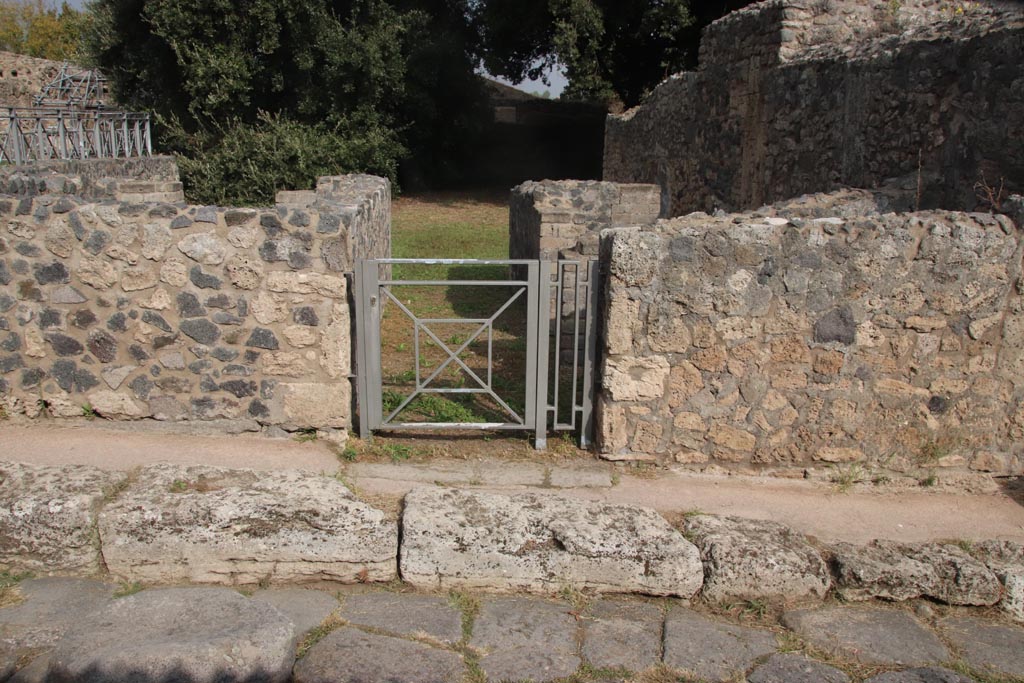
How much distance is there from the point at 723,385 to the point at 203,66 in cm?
1798

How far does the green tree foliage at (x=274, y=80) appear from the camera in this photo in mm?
18656

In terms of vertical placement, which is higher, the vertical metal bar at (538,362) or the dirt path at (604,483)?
the vertical metal bar at (538,362)

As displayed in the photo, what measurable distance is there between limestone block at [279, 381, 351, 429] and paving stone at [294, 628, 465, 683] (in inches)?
83.5

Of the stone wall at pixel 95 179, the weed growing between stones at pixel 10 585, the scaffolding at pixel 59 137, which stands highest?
the scaffolding at pixel 59 137

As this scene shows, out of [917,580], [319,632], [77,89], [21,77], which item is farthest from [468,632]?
[21,77]

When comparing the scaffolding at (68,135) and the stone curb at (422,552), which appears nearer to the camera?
the stone curb at (422,552)

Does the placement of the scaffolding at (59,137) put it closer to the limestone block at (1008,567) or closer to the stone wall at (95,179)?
the stone wall at (95,179)

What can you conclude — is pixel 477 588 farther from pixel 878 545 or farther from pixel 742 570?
pixel 878 545

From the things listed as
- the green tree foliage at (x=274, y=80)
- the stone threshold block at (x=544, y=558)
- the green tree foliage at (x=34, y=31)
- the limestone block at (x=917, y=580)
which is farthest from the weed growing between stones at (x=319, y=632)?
the green tree foliage at (x=34, y=31)

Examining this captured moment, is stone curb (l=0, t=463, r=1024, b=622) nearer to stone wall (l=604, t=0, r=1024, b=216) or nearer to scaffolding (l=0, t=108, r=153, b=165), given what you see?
stone wall (l=604, t=0, r=1024, b=216)

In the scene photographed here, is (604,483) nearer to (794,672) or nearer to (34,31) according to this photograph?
(794,672)

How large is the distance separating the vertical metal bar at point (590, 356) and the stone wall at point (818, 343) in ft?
0.53

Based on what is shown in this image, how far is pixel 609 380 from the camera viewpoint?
4867mm

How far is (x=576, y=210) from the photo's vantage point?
8.64m
